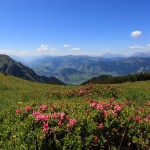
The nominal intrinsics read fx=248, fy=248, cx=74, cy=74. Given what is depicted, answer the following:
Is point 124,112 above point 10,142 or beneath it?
above

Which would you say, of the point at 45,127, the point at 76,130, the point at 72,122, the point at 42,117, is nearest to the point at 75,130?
the point at 76,130

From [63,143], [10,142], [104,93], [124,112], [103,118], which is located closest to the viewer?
[63,143]

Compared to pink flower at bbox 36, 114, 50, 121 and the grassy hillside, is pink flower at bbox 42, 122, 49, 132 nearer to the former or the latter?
the grassy hillside

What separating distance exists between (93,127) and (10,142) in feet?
8.96

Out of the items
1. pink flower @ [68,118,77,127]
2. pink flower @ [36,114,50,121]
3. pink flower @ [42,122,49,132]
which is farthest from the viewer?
pink flower @ [36,114,50,121]

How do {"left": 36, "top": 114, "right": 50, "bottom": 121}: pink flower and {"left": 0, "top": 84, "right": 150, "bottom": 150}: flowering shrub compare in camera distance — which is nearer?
{"left": 0, "top": 84, "right": 150, "bottom": 150}: flowering shrub

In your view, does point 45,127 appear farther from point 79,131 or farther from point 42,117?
point 79,131

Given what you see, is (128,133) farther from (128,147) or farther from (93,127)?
(93,127)

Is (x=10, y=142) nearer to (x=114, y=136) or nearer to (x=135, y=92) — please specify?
(x=114, y=136)

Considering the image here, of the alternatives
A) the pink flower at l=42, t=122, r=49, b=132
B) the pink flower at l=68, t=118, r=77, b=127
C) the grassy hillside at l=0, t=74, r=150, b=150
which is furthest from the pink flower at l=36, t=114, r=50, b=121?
the pink flower at l=68, t=118, r=77, b=127

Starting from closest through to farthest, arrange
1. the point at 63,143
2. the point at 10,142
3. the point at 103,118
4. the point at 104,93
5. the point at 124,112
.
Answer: the point at 63,143 < the point at 10,142 < the point at 103,118 < the point at 124,112 < the point at 104,93

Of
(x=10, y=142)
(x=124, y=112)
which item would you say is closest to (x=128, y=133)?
(x=124, y=112)

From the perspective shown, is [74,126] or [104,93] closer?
[74,126]

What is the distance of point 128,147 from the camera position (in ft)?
26.7
